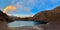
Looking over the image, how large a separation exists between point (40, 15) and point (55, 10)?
0.30 meters

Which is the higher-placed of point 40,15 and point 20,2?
point 20,2

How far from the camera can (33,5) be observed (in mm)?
2977

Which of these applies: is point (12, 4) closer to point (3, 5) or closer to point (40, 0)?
point (3, 5)

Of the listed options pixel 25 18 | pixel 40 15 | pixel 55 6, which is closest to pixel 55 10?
pixel 55 6

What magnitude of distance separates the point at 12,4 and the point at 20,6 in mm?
163

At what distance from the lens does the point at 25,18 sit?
2.89 metres

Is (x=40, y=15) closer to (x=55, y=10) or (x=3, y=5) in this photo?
(x=55, y=10)

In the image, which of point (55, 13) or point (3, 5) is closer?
point (55, 13)

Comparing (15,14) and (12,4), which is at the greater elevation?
(12,4)

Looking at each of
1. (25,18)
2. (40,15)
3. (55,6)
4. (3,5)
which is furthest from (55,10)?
(3,5)

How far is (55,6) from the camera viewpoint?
2.98 m

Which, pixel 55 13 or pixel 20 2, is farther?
pixel 20 2

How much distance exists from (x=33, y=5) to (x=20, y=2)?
26cm

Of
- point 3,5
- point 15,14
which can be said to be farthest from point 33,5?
point 3,5
